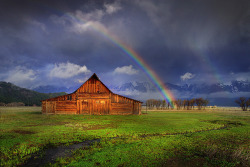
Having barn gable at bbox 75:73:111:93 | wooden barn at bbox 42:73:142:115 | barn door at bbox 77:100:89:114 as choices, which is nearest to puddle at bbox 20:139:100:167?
wooden barn at bbox 42:73:142:115

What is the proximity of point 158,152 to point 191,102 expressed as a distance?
14050 centimetres

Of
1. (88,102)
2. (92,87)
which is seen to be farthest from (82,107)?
(92,87)

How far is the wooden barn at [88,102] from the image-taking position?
48938 millimetres

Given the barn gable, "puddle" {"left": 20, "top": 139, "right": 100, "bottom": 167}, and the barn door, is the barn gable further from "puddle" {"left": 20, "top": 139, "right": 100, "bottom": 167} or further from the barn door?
"puddle" {"left": 20, "top": 139, "right": 100, "bottom": 167}

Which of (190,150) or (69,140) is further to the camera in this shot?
(69,140)

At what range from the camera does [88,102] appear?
49.2 metres

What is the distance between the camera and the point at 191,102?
139625 millimetres

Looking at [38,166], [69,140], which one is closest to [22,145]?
[69,140]

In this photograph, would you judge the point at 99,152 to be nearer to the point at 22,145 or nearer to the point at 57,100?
the point at 22,145

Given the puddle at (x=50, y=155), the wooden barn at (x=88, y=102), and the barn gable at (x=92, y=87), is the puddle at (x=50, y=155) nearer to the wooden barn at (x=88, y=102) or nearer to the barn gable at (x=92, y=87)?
the wooden barn at (x=88, y=102)

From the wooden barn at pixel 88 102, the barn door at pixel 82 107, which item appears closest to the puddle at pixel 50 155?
the wooden barn at pixel 88 102

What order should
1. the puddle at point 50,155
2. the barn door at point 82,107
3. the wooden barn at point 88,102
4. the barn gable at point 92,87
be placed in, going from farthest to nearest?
the barn gable at point 92,87 → the wooden barn at point 88,102 → the barn door at point 82,107 → the puddle at point 50,155

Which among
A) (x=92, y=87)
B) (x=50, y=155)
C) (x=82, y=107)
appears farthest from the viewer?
(x=92, y=87)

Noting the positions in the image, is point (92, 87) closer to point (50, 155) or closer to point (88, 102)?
point (88, 102)
